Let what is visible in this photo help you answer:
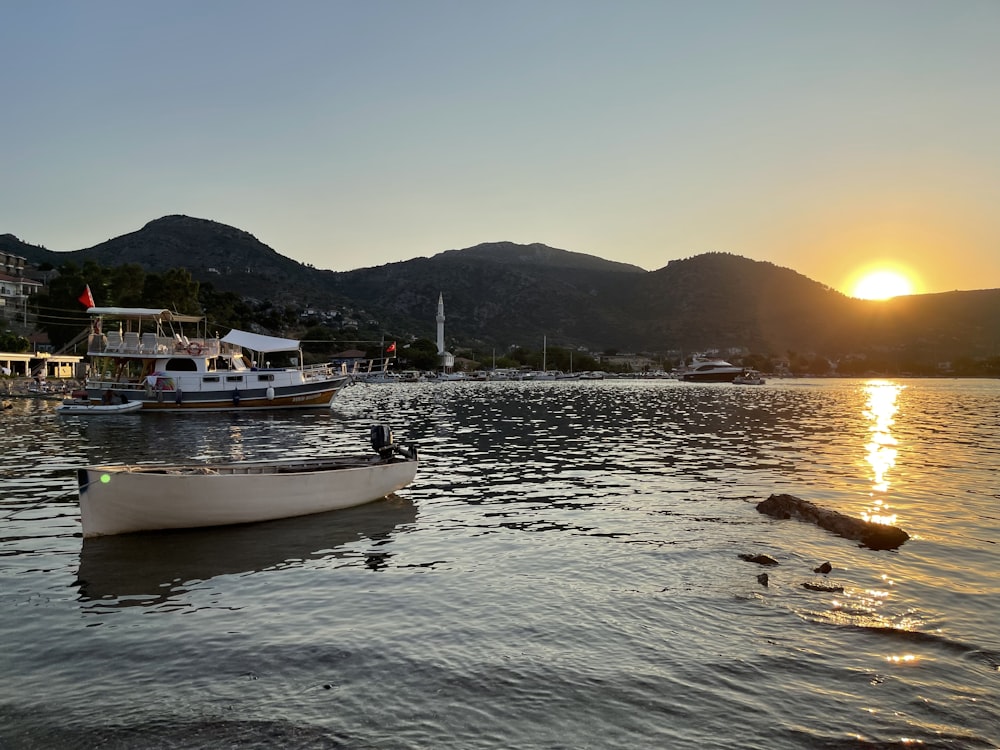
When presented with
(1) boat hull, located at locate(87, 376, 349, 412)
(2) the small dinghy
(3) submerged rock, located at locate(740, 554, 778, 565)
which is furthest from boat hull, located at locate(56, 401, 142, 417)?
(3) submerged rock, located at locate(740, 554, 778, 565)

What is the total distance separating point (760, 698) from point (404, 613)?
5.81 m

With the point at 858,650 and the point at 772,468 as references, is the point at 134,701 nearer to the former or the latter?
the point at 858,650

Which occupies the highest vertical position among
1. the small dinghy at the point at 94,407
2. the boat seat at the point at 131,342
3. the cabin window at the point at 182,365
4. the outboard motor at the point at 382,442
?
the boat seat at the point at 131,342

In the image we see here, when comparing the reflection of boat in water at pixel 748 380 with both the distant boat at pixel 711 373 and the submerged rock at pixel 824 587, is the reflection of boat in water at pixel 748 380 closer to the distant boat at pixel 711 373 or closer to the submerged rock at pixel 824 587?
the distant boat at pixel 711 373

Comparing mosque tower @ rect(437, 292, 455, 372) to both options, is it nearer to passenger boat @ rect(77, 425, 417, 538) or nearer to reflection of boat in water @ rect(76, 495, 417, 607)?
passenger boat @ rect(77, 425, 417, 538)

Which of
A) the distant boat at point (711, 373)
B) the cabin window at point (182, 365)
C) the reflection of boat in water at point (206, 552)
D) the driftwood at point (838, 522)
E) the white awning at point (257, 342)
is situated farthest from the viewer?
the distant boat at point (711, 373)

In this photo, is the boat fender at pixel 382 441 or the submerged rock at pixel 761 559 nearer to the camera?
the submerged rock at pixel 761 559

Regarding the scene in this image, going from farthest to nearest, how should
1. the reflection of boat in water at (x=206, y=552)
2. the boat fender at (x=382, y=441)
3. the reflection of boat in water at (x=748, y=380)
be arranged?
the reflection of boat in water at (x=748, y=380) → the boat fender at (x=382, y=441) → the reflection of boat in water at (x=206, y=552)

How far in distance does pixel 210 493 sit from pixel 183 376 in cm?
4819

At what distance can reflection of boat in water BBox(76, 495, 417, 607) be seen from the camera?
12789 mm

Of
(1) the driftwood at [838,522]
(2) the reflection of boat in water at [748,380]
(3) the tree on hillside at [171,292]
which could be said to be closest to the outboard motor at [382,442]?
(1) the driftwood at [838,522]

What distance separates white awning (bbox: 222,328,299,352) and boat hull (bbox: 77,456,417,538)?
157ft

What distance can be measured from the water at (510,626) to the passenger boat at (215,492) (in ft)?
1.65

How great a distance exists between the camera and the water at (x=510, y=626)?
7676mm
